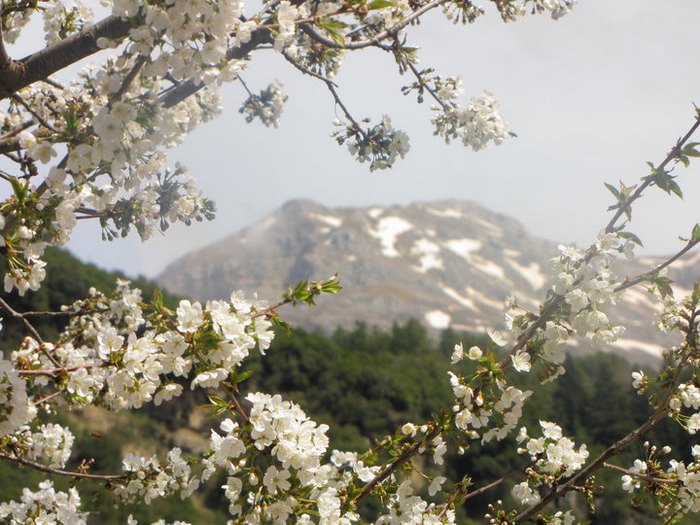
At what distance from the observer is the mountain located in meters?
114

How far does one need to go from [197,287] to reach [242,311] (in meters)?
153

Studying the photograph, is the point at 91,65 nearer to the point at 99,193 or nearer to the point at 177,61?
the point at 99,193

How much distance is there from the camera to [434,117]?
210 inches

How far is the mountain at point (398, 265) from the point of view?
373 ft

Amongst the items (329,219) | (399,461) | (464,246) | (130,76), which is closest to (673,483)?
(399,461)

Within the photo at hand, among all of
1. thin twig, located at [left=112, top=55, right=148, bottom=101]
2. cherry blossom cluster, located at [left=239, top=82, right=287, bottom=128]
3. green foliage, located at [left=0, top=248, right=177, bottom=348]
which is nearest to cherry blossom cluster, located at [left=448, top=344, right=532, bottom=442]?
thin twig, located at [left=112, top=55, right=148, bottom=101]

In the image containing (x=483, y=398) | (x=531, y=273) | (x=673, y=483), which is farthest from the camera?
(x=531, y=273)

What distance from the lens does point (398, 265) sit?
441 ft

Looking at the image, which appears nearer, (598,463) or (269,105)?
(598,463)

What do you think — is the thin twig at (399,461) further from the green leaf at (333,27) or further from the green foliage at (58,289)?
the green foliage at (58,289)

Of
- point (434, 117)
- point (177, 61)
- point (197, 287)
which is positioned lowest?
point (177, 61)

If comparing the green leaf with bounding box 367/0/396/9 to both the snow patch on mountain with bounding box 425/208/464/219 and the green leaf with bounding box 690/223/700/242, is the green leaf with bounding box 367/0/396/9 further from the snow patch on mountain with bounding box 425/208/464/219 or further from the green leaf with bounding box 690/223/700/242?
the snow patch on mountain with bounding box 425/208/464/219

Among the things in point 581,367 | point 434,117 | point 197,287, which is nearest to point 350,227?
point 197,287

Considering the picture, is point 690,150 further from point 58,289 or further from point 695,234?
point 58,289
